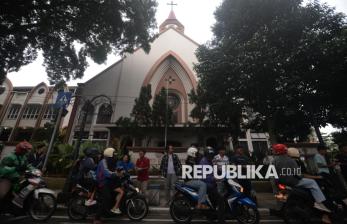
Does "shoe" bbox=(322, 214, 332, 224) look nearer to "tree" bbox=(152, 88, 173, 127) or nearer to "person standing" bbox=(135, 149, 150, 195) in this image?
Answer: "person standing" bbox=(135, 149, 150, 195)

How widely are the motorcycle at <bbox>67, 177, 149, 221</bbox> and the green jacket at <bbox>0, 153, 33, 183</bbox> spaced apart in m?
1.23

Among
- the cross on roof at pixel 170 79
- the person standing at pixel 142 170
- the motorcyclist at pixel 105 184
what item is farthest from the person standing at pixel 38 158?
the cross on roof at pixel 170 79

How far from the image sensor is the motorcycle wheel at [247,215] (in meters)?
3.92

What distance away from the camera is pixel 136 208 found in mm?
4430

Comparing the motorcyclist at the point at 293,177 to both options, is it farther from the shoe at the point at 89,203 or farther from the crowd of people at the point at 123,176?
the shoe at the point at 89,203

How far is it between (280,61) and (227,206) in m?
7.30

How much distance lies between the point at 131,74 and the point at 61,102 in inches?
550

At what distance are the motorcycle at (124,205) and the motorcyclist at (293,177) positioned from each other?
3.11 m

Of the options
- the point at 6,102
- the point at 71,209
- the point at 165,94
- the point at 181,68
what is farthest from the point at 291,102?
the point at 6,102

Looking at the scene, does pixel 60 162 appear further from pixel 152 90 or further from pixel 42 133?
pixel 42 133

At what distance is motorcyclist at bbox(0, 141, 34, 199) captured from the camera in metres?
3.88

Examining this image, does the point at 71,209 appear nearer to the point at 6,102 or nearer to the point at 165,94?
the point at 165,94

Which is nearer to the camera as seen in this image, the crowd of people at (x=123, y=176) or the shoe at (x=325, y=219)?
the shoe at (x=325, y=219)

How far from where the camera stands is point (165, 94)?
563 inches
